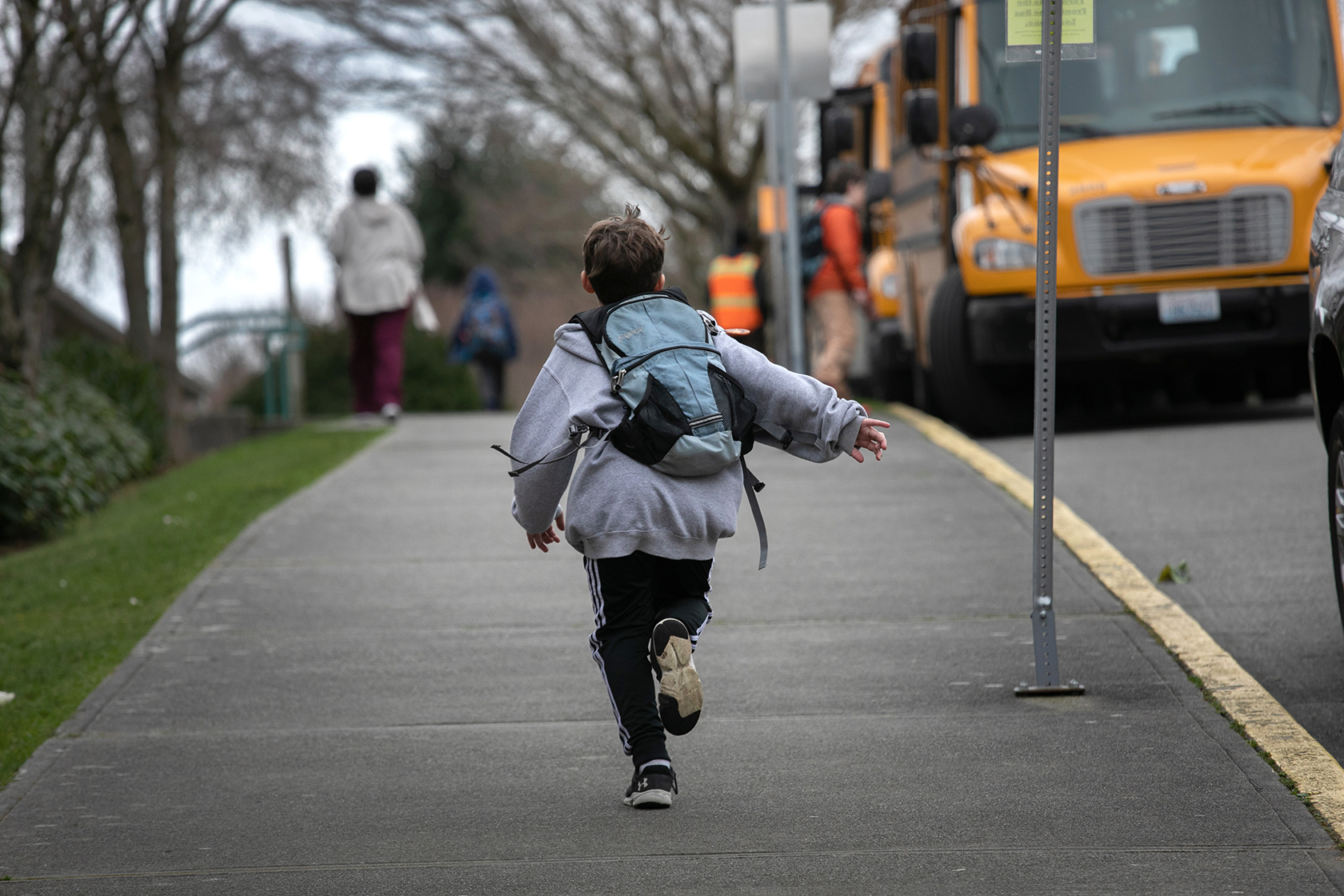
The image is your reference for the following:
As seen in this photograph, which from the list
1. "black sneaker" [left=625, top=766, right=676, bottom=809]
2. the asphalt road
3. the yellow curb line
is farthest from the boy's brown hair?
the asphalt road

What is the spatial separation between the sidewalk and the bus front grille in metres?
3.53

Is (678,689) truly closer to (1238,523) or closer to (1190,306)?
(1238,523)

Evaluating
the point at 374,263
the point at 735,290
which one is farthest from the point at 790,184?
the point at 374,263

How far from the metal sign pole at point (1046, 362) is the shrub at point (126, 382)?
37.3 feet

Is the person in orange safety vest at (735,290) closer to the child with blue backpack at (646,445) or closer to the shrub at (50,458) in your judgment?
the shrub at (50,458)

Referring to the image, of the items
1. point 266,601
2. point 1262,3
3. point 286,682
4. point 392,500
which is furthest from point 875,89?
point 286,682

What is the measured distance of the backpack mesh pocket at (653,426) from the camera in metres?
4.22

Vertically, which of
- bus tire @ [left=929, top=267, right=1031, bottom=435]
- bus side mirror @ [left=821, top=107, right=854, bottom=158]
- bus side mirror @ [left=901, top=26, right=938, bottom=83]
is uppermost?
bus side mirror @ [left=901, top=26, right=938, bottom=83]

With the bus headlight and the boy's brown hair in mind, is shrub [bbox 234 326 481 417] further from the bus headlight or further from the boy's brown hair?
the boy's brown hair

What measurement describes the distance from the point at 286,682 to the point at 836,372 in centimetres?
797

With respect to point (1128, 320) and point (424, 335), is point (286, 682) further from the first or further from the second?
point (424, 335)

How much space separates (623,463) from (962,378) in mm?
7333

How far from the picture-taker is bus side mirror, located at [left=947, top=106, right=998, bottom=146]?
35.0ft

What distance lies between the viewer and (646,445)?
167 inches
